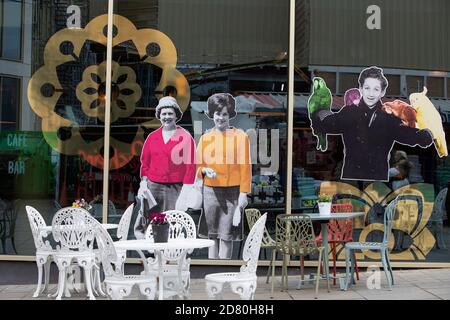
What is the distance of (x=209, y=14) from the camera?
10109mm

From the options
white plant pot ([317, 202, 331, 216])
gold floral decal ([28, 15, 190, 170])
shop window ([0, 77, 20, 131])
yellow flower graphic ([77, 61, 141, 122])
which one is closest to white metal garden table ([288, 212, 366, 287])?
white plant pot ([317, 202, 331, 216])

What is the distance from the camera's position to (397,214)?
10.1 meters

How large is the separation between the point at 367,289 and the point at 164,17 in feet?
15.9

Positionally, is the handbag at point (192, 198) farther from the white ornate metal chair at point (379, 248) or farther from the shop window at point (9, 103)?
the shop window at point (9, 103)

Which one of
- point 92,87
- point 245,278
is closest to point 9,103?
point 92,87

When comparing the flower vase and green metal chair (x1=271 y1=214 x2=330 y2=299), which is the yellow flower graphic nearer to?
green metal chair (x1=271 y1=214 x2=330 y2=299)

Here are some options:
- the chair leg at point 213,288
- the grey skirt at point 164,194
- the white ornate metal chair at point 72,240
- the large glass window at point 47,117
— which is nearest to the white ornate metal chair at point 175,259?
the chair leg at point 213,288

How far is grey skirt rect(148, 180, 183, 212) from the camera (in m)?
10.1

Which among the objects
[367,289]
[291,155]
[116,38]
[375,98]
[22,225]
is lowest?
[367,289]

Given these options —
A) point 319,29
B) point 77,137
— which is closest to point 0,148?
point 77,137

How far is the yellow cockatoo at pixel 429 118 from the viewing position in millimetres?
10039

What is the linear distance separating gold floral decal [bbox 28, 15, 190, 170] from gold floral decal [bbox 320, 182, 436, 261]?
9.04ft
